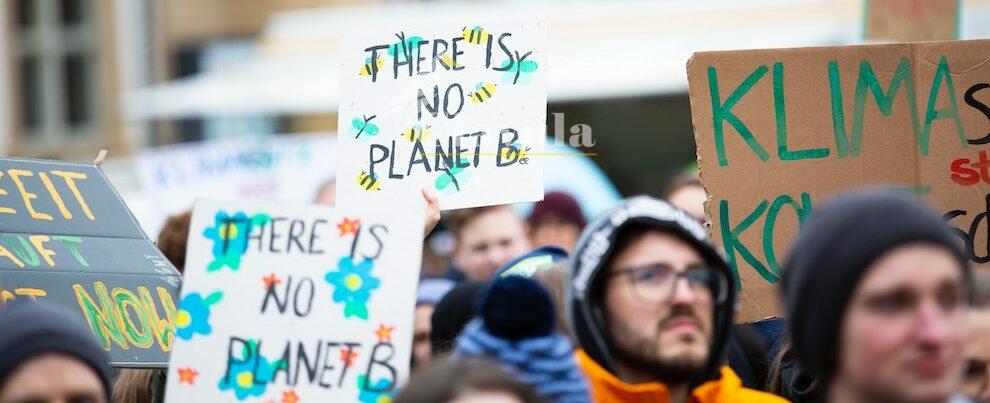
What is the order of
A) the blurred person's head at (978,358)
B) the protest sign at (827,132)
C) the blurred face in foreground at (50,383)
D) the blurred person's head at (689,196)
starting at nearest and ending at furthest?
the blurred face in foreground at (50,383) < the blurred person's head at (978,358) < the protest sign at (827,132) < the blurred person's head at (689,196)

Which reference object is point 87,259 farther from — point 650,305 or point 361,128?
point 650,305

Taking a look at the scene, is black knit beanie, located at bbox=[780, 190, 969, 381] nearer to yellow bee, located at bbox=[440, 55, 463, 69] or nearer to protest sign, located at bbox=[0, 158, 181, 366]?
yellow bee, located at bbox=[440, 55, 463, 69]

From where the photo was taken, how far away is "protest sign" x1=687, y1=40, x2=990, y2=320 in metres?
4.03

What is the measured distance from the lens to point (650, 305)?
3.12m

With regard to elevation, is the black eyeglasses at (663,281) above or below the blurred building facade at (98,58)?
below

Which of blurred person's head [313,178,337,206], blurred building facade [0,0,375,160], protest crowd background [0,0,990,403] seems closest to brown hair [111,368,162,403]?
protest crowd background [0,0,990,403]

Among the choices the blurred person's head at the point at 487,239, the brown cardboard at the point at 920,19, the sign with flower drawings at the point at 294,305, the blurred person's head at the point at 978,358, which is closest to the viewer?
the blurred person's head at the point at 978,358

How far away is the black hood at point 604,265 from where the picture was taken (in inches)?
125

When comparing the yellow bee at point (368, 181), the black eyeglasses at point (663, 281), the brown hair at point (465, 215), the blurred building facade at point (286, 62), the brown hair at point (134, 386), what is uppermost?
the blurred building facade at point (286, 62)

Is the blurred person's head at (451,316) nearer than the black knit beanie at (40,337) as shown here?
No

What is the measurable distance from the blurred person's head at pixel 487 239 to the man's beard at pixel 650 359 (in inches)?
108

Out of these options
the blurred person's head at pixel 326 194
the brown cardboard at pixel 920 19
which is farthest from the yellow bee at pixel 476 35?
the blurred person's head at pixel 326 194

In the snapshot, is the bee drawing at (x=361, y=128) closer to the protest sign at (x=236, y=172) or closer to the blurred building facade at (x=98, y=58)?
the protest sign at (x=236, y=172)

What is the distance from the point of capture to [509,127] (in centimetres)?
412
